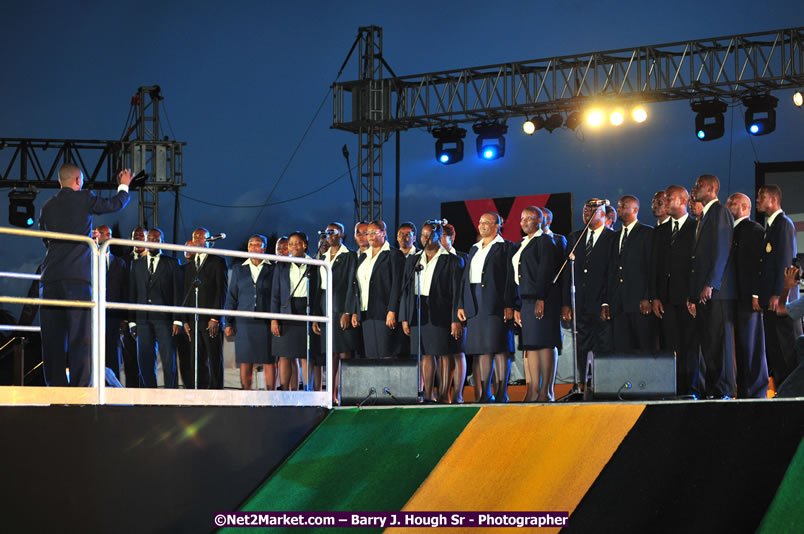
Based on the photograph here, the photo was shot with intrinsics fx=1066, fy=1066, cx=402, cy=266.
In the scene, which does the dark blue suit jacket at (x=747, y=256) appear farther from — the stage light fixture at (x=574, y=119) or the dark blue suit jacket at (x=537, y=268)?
the stage light fixture at (x=574, y=119)

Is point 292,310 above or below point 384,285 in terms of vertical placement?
below

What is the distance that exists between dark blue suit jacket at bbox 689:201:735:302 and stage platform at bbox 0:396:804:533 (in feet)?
5.61

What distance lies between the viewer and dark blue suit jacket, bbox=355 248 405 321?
905cm

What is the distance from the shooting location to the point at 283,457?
7.25 m

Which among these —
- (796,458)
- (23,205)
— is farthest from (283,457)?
(23,205)

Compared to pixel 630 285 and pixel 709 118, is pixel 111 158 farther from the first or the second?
pixel 630 285

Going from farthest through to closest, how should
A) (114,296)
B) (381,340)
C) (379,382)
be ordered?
1. (114,296)
2. (381,340)
3. (379,382)

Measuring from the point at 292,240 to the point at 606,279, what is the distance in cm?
293

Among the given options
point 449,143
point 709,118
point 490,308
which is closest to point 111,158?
point 449,143

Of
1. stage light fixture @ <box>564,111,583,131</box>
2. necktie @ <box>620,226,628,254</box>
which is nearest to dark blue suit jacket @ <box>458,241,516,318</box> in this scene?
necktie @ <box>620,226,628,254</box>

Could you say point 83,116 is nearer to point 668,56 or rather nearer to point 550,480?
point 668,56

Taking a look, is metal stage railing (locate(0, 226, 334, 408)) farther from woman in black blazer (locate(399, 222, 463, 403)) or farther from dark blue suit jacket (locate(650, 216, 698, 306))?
dark blue suit jacket (locate(650, 216, 698, 306))

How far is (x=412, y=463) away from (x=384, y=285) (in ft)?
9.43

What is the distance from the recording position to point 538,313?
823 centimetres
